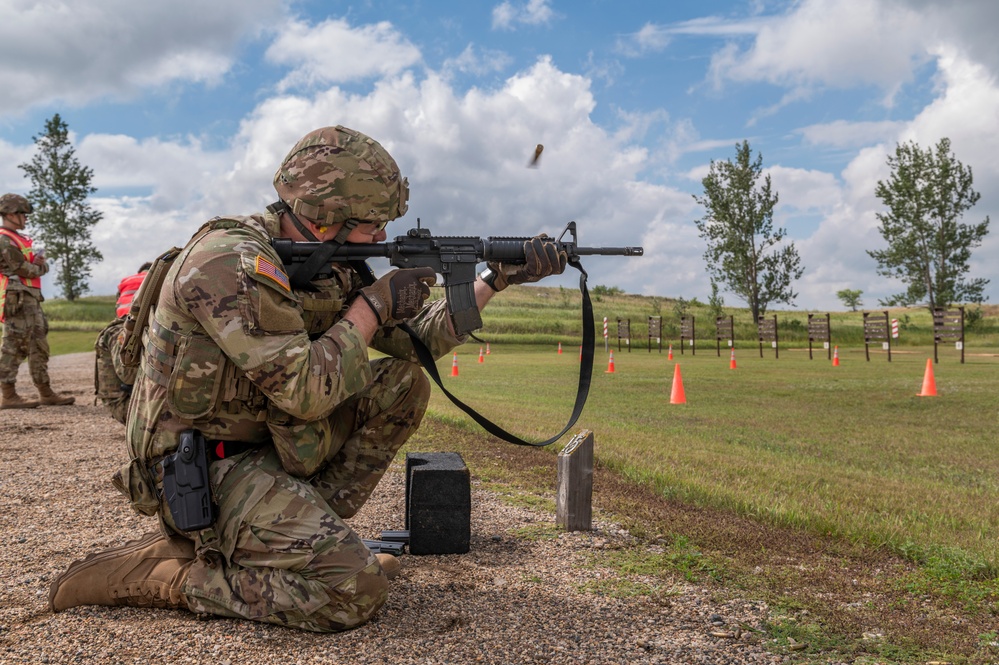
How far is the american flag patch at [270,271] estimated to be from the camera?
3.48 m

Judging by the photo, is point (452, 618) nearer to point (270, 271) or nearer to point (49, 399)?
point (270, 271)

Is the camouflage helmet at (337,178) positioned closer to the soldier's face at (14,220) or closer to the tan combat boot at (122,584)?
the tan combat boot at (122,584)

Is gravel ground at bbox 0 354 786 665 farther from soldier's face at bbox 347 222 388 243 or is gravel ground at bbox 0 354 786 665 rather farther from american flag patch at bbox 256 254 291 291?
soldier's face at bbox 347 222 388 243

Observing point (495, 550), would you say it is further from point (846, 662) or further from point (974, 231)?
point (974, 231)

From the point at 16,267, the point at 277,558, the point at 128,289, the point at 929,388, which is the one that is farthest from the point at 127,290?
the point at 929,388

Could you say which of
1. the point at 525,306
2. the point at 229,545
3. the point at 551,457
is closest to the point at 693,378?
the point at 551,457

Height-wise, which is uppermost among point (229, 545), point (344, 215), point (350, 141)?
point (350, 141)

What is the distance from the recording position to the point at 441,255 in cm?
432

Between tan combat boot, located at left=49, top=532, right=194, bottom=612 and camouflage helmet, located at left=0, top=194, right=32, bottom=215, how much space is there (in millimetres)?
8701

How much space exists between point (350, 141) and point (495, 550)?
2.57 meters

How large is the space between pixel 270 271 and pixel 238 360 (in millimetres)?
424

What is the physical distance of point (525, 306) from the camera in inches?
1848

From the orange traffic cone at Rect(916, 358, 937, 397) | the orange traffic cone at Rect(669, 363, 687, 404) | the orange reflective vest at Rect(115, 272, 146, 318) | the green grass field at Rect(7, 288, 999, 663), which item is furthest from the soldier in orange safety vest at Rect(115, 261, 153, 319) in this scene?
the orange traffic cone at Rect(916, 358, 937, 397)

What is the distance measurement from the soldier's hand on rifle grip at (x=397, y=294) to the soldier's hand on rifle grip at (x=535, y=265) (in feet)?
1.70
